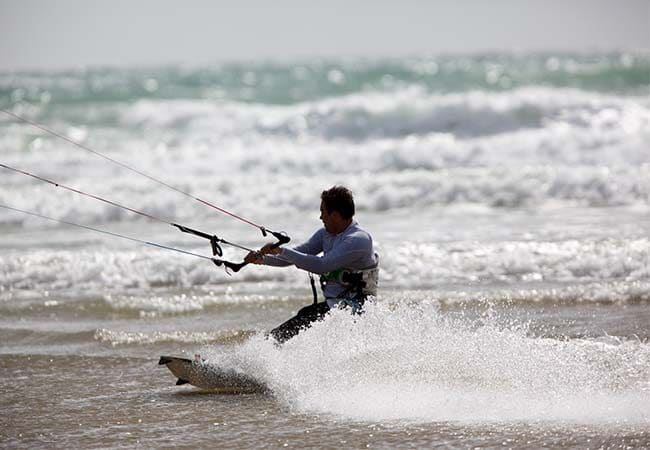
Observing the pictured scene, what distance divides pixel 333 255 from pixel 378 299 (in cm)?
276

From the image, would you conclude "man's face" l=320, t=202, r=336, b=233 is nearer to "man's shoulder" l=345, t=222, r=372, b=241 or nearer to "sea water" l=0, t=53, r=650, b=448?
"man's shoulder" l=345, t=222, r=372, b=241

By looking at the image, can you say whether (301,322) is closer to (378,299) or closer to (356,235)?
(356,235)

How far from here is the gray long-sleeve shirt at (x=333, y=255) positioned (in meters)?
6.75

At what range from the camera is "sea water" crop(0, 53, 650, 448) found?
21.1ft

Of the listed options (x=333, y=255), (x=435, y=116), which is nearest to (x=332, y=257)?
(x=333, y=255)

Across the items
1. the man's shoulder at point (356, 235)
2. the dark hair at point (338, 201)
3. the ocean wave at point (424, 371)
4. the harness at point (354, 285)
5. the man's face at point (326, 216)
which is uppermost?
the dark hair at point (338, 201)

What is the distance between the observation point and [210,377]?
23.7 feet

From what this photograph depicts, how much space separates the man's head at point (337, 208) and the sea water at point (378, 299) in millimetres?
600

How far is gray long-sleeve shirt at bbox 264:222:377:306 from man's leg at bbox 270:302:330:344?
0.10 metres

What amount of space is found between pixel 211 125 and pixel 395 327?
70.9 ft

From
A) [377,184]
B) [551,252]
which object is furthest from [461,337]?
[377,184]

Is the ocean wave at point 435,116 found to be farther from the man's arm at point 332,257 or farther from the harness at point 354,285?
the man's arm at point 332,257

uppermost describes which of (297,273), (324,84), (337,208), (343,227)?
(324,84)

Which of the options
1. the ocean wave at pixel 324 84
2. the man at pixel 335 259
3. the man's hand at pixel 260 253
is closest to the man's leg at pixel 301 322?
the man at pixel 335 259
